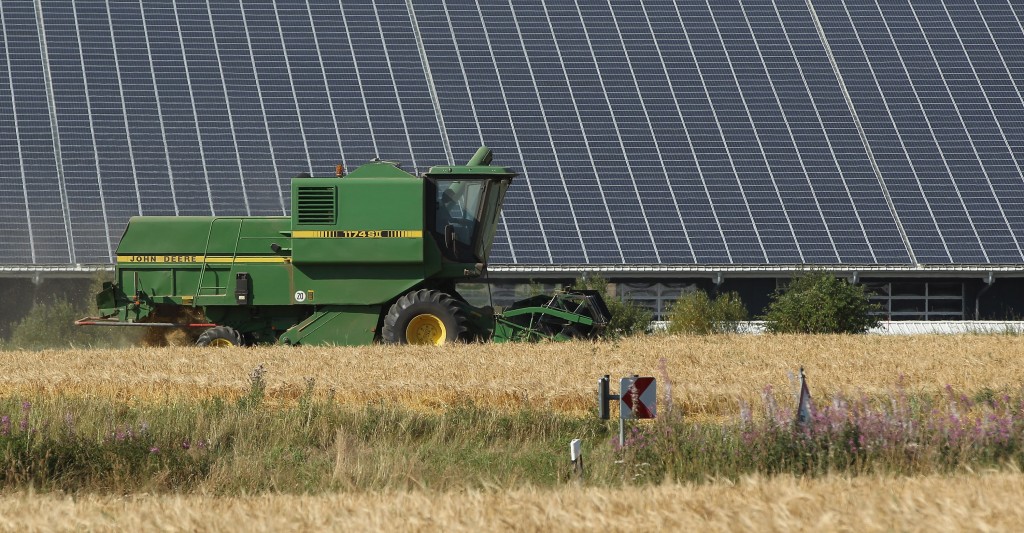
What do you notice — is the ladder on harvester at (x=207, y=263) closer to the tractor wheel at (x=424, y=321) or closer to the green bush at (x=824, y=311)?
the tractor wheel at (x=424, y=321)

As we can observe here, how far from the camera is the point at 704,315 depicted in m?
24.4

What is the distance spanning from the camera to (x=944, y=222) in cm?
2798

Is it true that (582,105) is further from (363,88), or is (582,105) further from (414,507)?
(414,507)

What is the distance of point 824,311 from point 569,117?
9.24m

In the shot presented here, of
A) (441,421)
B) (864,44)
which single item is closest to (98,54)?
(864,44)

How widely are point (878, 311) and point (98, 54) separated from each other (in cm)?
1822

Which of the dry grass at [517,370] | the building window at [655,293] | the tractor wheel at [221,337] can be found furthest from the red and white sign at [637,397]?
the building window at [655,293]

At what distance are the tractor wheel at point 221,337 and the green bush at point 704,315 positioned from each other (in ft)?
26.2

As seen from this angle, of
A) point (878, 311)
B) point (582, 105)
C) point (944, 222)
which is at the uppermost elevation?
point (582, 105)

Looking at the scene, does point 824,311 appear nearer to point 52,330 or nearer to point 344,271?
point 344,271

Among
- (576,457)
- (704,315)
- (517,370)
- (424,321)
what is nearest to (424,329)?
(424,321)

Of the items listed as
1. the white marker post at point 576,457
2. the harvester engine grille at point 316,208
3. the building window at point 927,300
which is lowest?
the building window at point 927,300

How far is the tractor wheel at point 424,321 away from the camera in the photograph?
62.5ft

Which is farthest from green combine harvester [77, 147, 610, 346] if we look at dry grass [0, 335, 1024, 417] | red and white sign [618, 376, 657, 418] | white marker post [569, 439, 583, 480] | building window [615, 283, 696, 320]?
white marker post [569, 439, 583, 480]
